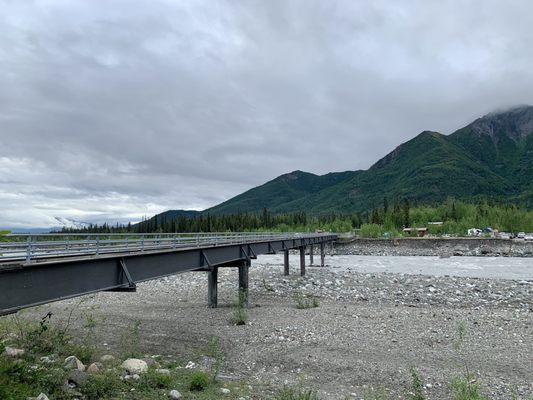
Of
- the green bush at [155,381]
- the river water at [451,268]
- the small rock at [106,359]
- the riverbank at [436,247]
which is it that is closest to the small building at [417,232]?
the riverbank at [436,247]

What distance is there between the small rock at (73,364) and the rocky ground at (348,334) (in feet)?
13.3

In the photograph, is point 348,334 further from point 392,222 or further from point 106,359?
point 392,222

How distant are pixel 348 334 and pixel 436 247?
102 metres

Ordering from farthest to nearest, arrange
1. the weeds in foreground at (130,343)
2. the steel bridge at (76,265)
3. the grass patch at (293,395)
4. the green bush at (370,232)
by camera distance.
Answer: the green bush at (370,232), the weeds in foreground at (130,343), the steel bridge at (76,265), the grass patch at (293,395)

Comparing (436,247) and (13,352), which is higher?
(13,352)

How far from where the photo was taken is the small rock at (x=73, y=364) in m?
14.0

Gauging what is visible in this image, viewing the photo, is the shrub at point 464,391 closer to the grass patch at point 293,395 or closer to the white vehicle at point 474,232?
the grass patch at point 293,395

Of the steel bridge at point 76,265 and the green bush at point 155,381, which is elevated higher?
the steel bridge at point 76,265

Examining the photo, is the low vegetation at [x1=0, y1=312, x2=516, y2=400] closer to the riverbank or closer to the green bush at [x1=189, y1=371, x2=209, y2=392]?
the green bush at [x1=189, y1=371, x2=209, y2=392]

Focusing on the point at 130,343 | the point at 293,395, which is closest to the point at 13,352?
the point at 130,343

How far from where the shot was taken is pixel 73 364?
14164 millimetres

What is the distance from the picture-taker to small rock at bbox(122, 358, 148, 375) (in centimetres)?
1421

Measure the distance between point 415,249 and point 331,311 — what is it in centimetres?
9523

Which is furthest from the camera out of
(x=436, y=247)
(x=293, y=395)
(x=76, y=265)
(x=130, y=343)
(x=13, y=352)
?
(x=436, y=247)
